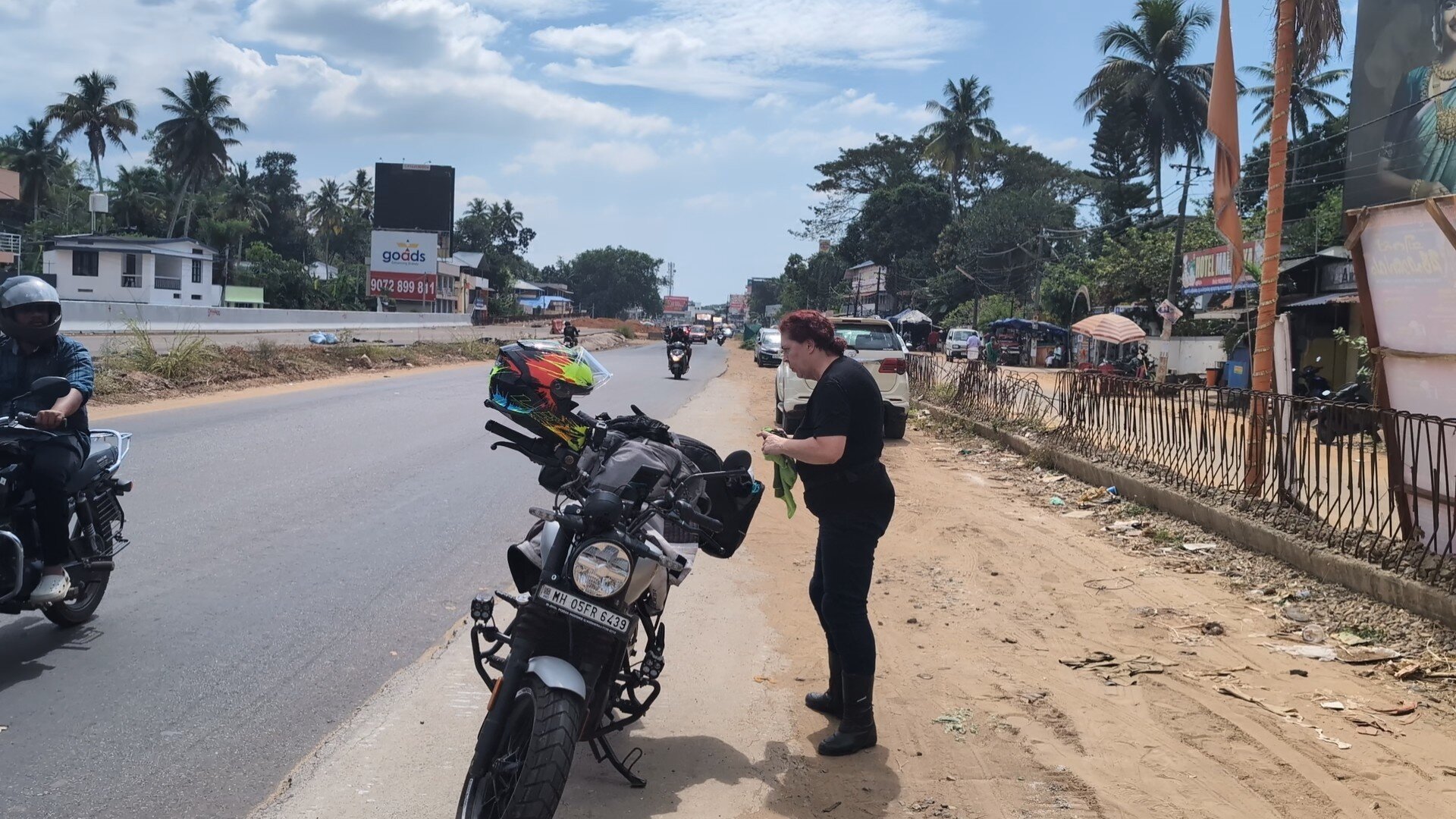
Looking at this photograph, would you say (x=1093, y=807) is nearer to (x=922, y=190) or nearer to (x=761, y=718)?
(x=761, y=718)

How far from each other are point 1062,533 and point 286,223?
101019 millimetres

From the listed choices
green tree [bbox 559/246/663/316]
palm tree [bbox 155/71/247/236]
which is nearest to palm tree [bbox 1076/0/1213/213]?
palm tree [bbox 155/71/247/236]

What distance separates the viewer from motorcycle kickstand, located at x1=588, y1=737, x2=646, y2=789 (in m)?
3.75

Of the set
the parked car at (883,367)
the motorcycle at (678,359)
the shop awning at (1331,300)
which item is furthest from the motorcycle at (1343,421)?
the motorcycle at (678,359)

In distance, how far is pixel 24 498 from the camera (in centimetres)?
482

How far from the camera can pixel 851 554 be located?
13.8ft

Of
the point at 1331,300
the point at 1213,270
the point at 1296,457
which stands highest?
the point at 1213,270

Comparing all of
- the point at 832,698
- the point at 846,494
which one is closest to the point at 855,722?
the point at 832,698

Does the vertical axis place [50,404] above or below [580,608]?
above

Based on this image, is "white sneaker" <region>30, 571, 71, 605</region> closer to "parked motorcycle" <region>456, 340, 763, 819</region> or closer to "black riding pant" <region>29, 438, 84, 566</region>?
"black riding pant" <region>29, 438, 84, 566</region>

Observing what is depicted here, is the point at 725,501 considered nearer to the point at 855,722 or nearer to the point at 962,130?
the point at 855,722

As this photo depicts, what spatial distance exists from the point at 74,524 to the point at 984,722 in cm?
455

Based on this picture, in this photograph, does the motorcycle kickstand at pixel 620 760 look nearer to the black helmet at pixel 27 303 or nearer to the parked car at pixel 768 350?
the black helmet at pixel 27 303

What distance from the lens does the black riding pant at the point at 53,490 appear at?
4766 millimetres
